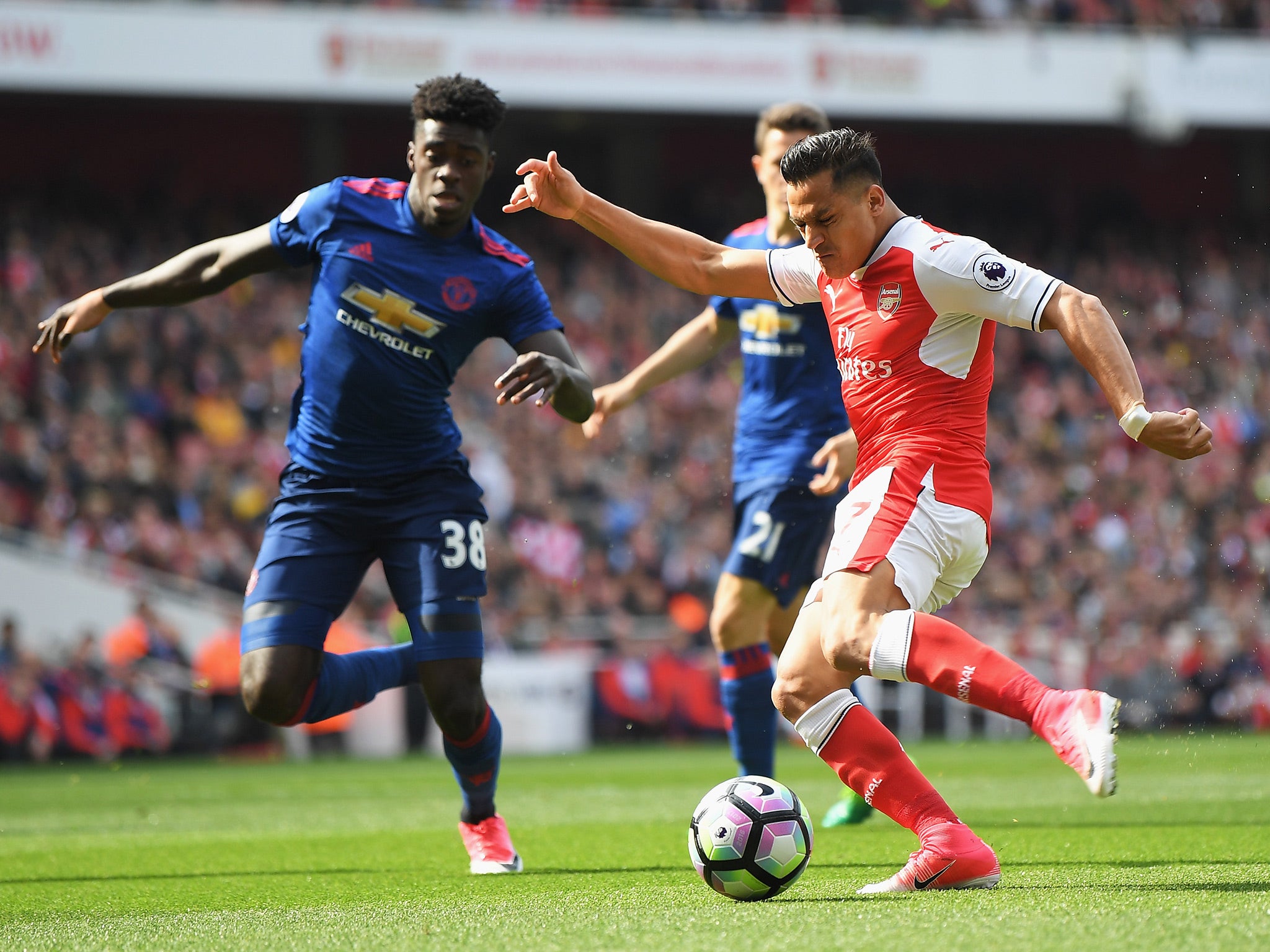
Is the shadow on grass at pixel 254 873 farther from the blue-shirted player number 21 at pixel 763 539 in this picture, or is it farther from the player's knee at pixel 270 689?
the blue-shirted player number 21 at pixel 763 539

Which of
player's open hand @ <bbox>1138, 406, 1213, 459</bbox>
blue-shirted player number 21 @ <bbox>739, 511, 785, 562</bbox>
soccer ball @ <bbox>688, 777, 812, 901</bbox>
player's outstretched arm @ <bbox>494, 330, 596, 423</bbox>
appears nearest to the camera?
player's open hand @ <bbox>1138, 406, 1213, 459</bbox>

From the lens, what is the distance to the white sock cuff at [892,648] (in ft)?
13.5

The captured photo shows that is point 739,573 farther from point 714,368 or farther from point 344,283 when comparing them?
point 714,368

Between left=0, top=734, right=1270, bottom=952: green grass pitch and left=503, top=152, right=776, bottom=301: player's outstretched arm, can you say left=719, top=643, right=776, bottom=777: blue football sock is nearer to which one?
left=0, top=734, right=1270, bottom=952: green grass pitch

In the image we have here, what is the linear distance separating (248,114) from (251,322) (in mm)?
6904

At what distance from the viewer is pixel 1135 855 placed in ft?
17.4

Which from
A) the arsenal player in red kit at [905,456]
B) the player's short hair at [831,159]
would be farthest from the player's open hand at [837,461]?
the player's short hair at [831,159]

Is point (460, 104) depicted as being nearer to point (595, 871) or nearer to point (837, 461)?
point (837, 461)

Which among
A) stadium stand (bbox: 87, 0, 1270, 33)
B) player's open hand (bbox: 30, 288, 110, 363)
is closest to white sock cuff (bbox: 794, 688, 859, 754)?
player's open hand (bbox: 30, 288, 110, 363)

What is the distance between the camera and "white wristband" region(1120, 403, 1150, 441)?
3949 millimetres

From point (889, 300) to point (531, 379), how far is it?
3.62 ft

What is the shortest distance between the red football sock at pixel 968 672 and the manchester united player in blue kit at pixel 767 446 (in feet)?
7.75

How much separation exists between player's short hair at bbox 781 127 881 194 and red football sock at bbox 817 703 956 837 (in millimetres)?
1546

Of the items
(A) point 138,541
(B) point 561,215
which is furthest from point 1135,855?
(A) point 138,541
